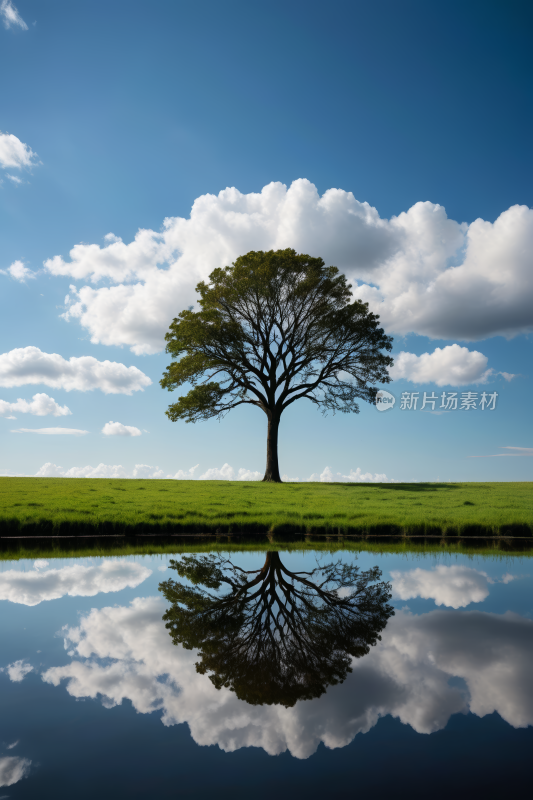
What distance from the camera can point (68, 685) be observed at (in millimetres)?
4293

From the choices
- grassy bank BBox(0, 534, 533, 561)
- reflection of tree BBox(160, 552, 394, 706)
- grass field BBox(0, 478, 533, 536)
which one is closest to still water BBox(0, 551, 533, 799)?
reflection of tree BBox(160, 552, 394, 706)

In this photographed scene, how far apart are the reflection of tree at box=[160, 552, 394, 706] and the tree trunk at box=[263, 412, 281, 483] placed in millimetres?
22574

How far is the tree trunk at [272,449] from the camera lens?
3156 cm

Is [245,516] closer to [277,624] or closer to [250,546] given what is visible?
[250,546]

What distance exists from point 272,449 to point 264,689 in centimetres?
2771

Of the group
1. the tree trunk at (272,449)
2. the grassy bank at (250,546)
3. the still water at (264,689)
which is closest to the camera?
the still water at (264,689)

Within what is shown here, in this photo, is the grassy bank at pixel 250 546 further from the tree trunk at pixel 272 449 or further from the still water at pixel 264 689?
the tree trunk at pixel 272 449

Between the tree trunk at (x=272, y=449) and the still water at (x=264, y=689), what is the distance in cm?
2376

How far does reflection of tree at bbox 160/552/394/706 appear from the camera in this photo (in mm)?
4328

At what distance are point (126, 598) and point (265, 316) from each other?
86.4 ft

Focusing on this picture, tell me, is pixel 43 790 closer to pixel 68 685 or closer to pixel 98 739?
pixel 98 739

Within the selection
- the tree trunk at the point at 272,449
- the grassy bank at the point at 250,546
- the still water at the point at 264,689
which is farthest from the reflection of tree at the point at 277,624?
the tree trunk at the point at 272,449

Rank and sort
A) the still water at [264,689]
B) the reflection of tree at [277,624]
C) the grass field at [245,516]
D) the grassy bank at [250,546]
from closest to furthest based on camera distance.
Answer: the still water at [264,689] < the reflection of tree at [277,624] < the grassy bank at [250,546] < the grass field at [245,516]

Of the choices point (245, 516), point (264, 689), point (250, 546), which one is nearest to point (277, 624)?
point (264, 689)
